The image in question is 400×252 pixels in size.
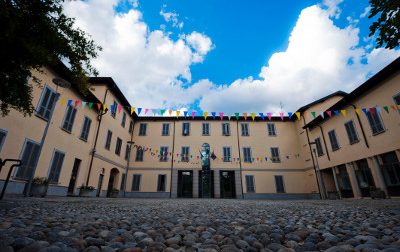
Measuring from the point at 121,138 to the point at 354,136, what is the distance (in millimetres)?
19490

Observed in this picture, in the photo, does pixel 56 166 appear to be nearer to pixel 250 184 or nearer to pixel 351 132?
pixel 250 184

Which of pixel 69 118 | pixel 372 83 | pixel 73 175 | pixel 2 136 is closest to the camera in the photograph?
pixel 2 136

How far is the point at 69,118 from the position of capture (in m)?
12.2

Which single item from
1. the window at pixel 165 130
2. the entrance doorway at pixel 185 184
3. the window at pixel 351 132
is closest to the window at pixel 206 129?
the window at pixel 165 130

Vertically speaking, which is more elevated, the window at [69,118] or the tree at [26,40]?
the window at [69,118]

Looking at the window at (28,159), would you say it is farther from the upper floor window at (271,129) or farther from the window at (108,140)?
the upper floor window at (271,129)

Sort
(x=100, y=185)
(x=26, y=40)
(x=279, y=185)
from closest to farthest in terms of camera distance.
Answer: (x=26, y=40), (x=100, y=185), (x=279, y=185)

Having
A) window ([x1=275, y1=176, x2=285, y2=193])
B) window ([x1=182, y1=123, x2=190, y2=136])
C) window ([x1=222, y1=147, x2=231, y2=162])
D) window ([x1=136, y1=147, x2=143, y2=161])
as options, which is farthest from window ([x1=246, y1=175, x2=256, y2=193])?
window ([x1=136, y1=147, x2=143, y2=161])

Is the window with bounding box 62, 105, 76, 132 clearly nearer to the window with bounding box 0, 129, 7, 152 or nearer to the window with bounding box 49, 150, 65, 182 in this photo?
the window with bounding box 49, 150, 65, 182

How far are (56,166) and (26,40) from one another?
9981 mm

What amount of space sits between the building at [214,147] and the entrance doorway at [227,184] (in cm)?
10

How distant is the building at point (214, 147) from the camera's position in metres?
10.7

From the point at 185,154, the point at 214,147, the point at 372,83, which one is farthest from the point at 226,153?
the point at 372,83

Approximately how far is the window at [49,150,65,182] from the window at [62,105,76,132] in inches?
62.5
